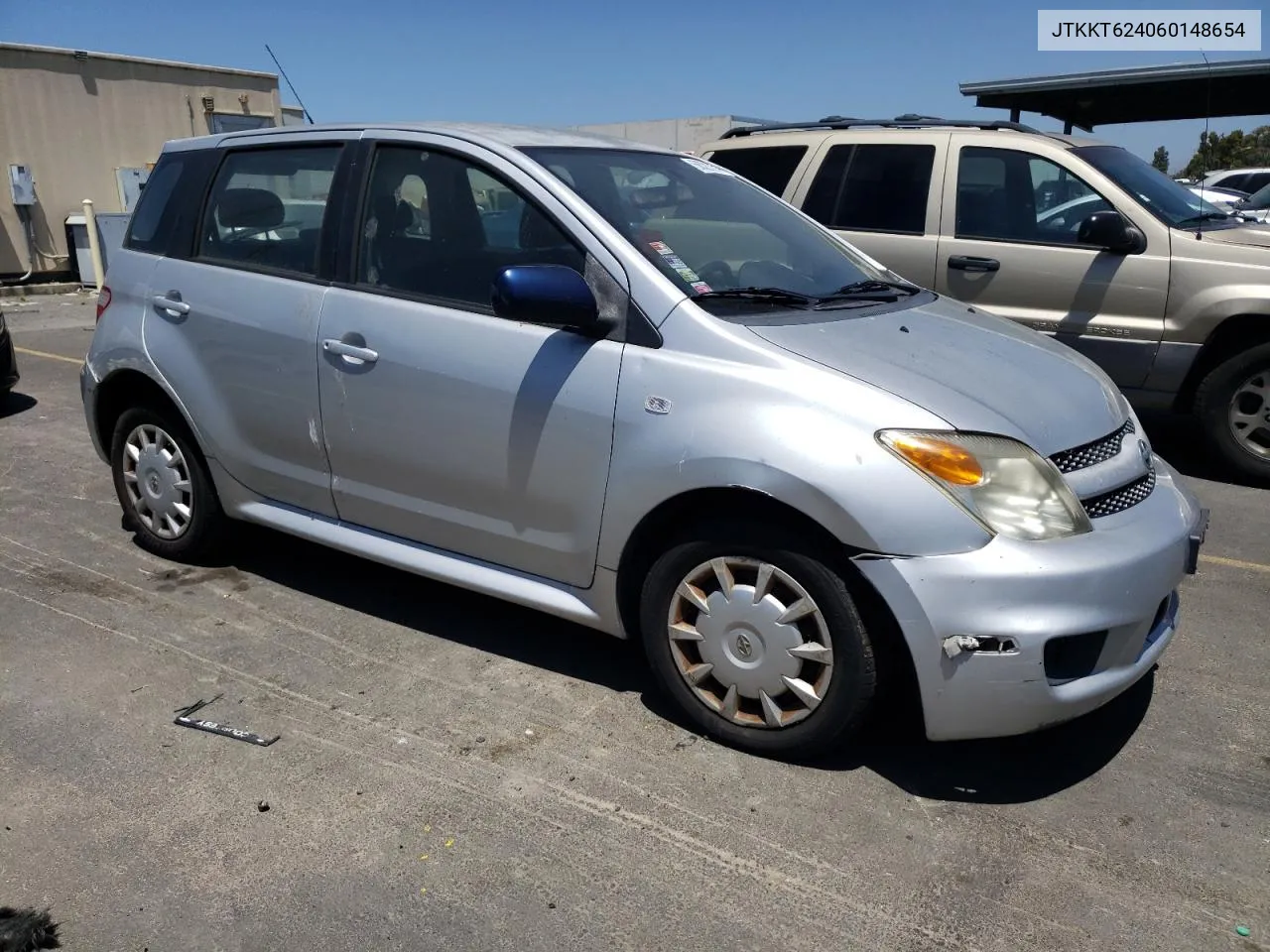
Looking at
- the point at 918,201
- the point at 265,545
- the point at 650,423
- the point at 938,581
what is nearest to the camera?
the point at 938,581

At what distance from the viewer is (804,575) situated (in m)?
2.95

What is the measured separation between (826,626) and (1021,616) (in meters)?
0.51

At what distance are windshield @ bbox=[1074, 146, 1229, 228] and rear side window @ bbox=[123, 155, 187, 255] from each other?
16.2 ft

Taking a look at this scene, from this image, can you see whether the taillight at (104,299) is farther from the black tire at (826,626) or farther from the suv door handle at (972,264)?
the suv door handle at (972,264)

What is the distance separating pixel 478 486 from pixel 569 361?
0.56 m

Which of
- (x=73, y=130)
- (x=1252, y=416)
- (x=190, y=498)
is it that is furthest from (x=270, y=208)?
(x=73, y=130)

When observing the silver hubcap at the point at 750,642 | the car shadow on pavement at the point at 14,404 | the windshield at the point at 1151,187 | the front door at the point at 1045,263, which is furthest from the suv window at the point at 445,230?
the car shadow on pavement at the point at 14,404

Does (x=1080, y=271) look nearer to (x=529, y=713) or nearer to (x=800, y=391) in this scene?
(x=800, y=391)

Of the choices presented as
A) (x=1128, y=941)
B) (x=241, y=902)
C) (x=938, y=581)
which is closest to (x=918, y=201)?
(x=938, y=581)

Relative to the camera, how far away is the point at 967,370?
3.22 meters

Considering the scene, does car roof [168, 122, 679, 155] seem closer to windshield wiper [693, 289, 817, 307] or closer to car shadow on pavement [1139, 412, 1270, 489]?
windshield wiper [693, 289, 817, 307]

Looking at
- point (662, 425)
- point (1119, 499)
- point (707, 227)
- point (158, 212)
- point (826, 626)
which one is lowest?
point (826, 626)

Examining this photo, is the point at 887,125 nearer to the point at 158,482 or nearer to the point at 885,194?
the point at 885,194

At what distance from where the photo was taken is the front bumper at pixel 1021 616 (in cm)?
275
